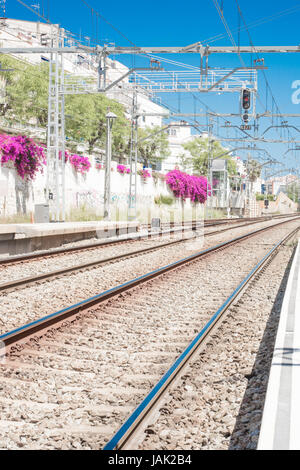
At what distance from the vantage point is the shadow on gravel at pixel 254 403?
3566 millimetres

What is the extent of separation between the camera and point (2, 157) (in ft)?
73.9

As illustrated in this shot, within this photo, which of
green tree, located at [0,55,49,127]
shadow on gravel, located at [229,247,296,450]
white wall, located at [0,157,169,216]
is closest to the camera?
shadow on gravel, located at [229,247,296,450]

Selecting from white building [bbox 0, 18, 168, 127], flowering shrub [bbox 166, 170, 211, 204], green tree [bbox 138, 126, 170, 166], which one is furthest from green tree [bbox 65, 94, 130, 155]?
green tree [bbox 138, 126, 170, 166]

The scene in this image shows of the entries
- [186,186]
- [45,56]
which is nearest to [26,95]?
[186,186]

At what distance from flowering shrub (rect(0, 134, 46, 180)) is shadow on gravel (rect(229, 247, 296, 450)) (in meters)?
18.9

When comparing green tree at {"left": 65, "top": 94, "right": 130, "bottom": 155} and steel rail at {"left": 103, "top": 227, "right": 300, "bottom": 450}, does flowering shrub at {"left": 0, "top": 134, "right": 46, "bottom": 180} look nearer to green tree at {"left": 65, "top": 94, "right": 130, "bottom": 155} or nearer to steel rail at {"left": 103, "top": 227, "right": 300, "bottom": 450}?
green tree at {"left": 65, "top": 94, "right": 130, "bottom": 155}

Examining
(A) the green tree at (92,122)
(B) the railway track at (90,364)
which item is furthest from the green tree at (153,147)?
(B) the railway track at (90,364)

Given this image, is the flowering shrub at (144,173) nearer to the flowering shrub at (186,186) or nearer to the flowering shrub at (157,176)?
the flowering shrub at (157,176)

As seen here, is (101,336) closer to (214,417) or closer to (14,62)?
(214,417)

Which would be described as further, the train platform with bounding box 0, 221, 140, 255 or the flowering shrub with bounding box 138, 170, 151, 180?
the flowering shrub with bounding box 138, 170, 151, 180

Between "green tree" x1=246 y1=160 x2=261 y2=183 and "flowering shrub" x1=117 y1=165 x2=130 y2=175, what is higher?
"green tree" x1=246 y1=160 x2=261 y2=183

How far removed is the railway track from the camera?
372 cm

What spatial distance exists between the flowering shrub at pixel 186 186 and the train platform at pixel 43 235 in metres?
27.4
